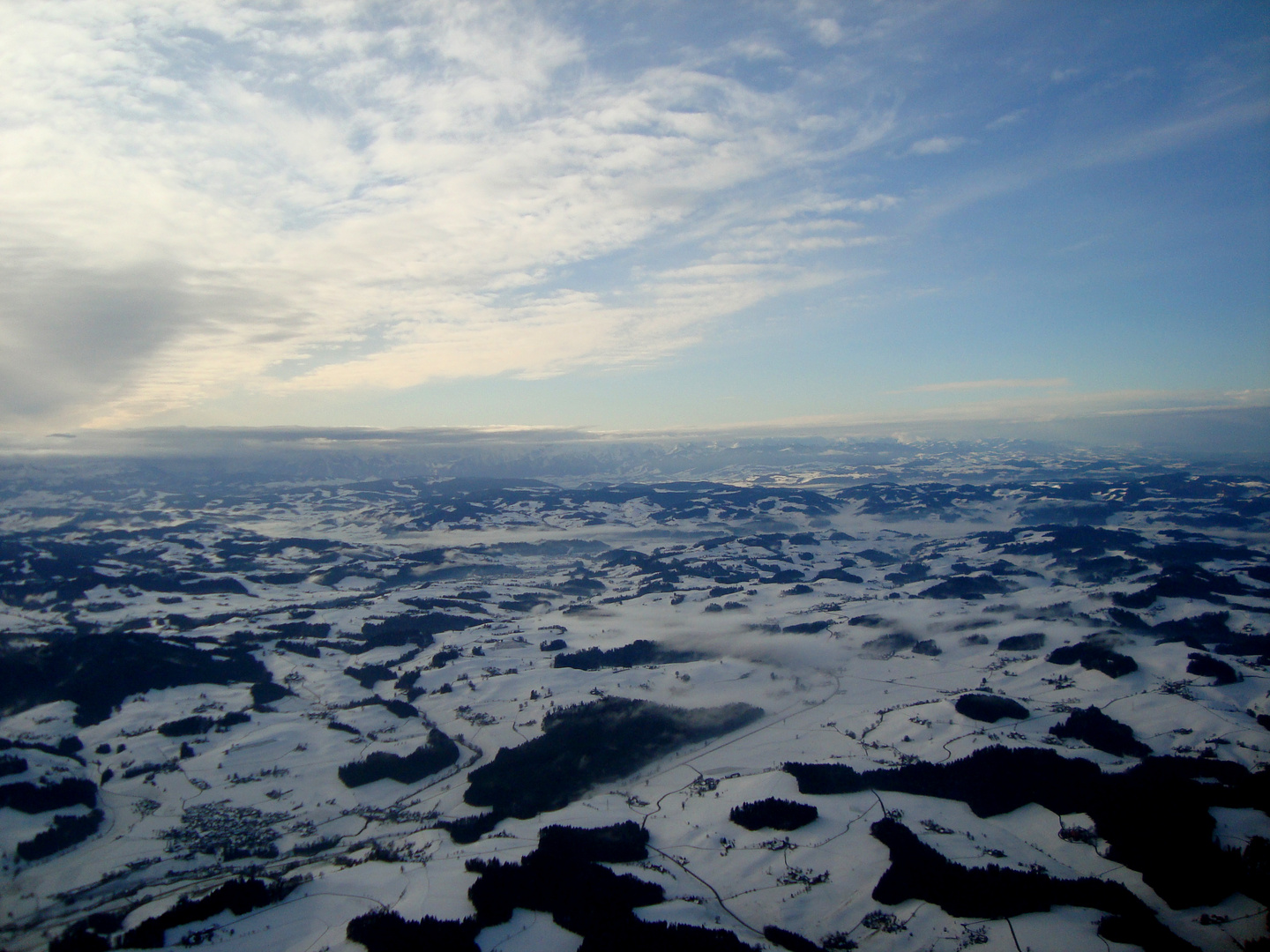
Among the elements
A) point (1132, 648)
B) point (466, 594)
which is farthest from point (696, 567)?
point (1132, 648)

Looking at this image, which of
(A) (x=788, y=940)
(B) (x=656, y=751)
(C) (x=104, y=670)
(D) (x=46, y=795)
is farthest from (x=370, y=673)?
(A) (x=788, y=940)

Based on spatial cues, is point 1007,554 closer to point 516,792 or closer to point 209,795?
point 516,792

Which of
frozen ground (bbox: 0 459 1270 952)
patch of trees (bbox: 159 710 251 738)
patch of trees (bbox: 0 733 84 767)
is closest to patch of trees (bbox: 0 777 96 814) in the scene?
frozen ground (bbox: 0 459 1270 952)

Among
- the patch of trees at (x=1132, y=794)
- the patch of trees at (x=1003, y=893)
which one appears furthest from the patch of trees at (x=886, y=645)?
the patch of trees at (x=1003, y=893)

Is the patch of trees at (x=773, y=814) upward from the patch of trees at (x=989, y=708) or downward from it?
upward

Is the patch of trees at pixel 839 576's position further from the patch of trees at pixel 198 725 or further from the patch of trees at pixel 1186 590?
the patch of trees at pixel 198 725

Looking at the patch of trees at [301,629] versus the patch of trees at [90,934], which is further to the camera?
the patch of trees at [301,629]

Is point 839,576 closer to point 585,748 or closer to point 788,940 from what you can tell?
point 585,748
